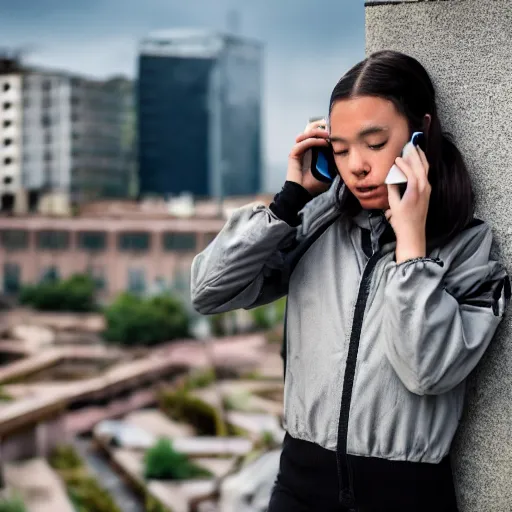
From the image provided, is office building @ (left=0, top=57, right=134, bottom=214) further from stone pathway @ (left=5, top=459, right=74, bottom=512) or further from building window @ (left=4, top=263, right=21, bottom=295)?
stone pathway @ (left=5, top=459, right=74, bottom=512)

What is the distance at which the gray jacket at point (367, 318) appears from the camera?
3.45ft

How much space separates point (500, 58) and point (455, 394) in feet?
1.79

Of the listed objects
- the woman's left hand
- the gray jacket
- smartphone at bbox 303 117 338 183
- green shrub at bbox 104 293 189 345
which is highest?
smartphone at bbox 303 117 338 183

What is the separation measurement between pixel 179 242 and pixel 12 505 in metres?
1.78

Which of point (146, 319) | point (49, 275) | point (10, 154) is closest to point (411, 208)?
point (146, 319)

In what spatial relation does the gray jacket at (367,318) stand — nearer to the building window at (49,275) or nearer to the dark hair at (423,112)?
the dark hair at (423,112)

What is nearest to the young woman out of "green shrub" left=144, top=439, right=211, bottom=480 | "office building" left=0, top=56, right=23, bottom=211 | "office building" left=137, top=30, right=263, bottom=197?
"office building" left=137, top=30, right=263, bottom=197

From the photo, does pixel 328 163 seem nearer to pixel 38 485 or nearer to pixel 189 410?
pixel 38 485

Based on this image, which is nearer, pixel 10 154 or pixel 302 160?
pixel 302 160

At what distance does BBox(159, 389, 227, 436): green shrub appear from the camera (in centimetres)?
501

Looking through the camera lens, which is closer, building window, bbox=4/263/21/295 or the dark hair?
the dark hair

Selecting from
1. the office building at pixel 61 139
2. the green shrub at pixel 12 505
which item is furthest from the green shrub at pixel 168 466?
the office building at pixel 61 139

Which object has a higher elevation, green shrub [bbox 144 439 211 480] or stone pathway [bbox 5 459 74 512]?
green shrub [bbox 144 439 211 480]

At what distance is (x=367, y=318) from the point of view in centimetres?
114
